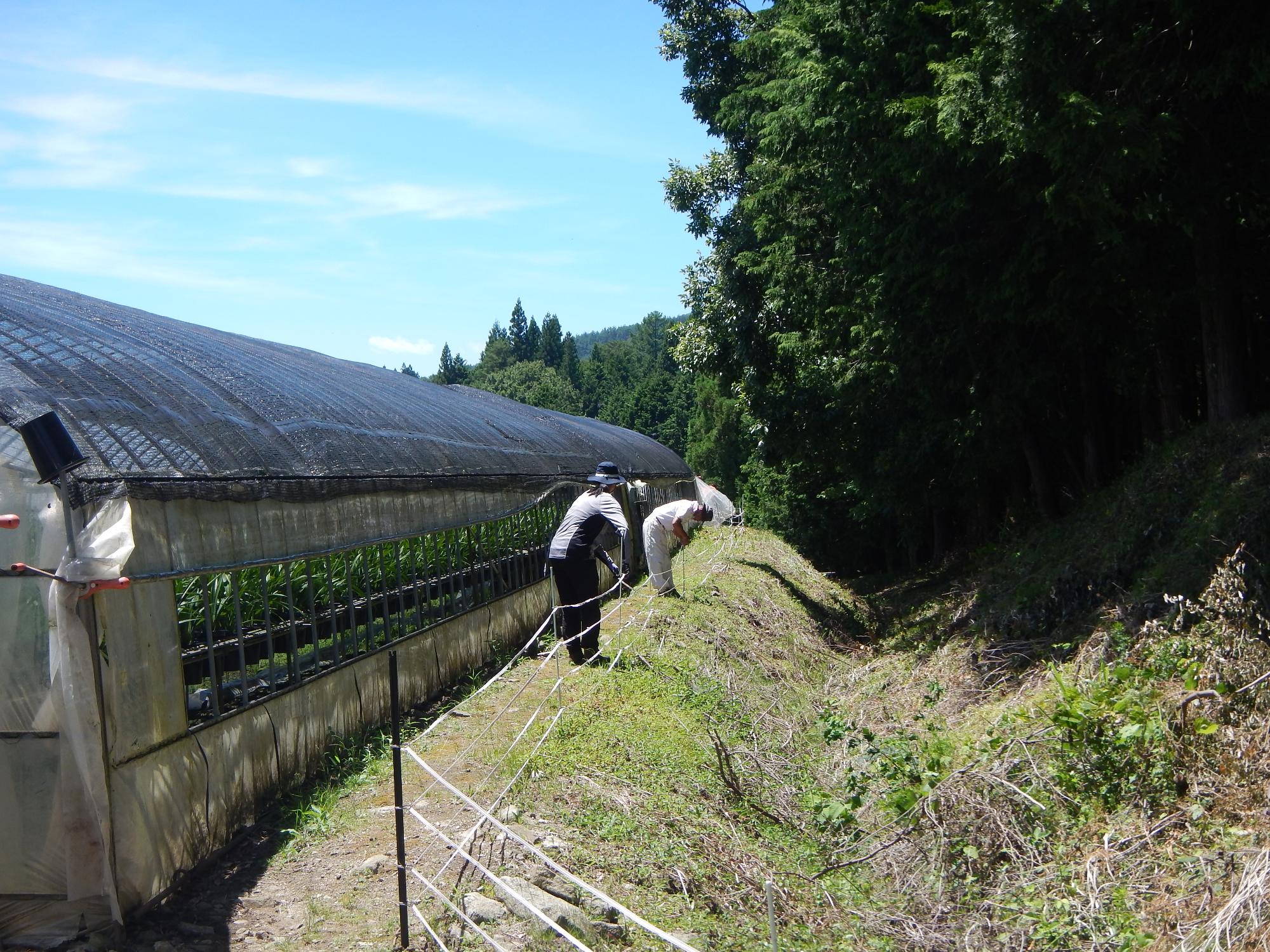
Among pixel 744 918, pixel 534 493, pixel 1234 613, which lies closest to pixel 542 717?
pixel 744 918

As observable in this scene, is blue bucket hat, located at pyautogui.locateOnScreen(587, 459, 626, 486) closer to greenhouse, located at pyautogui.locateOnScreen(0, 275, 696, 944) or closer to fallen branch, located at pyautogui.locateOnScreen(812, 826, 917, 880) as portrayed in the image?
greenhouse, located at pyautogui.locateOnScreen(0, 275, 696, 944)

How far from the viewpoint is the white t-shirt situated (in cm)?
1405

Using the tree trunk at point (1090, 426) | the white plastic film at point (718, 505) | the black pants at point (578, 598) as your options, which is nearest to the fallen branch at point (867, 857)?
the black pants at point (578, 598)

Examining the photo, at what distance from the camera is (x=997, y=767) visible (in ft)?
22.6

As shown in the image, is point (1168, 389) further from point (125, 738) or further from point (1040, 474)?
point (125, 738)

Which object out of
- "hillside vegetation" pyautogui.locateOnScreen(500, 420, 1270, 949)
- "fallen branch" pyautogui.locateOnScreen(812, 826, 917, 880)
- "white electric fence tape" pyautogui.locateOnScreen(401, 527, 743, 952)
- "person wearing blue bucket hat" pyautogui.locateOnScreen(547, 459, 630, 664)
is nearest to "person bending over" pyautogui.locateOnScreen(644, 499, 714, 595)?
"hillside vegetation" pyautogui.locateOnScreen(500, 420, 1270, 949)

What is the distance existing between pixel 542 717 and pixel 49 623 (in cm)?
423

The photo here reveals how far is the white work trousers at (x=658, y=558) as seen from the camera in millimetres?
14031

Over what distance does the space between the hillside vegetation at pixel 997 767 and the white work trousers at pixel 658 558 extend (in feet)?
5.85

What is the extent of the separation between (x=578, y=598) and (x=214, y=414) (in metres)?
4.30

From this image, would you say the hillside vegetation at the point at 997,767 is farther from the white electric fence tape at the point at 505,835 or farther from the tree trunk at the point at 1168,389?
the tree trunk at the point at 1168,389

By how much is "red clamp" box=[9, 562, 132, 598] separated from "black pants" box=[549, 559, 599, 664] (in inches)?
224

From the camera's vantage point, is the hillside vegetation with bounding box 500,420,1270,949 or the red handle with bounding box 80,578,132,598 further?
the hillside vegetation with bounding box 500,420,1270,949

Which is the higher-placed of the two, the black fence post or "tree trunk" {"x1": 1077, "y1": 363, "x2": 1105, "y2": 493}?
"tree trunk" {"x1": 1077, "y1": 363, "x2": 1105, "y2": 493}
